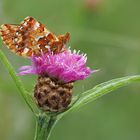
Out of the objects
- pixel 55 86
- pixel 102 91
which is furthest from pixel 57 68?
pixel 102 91

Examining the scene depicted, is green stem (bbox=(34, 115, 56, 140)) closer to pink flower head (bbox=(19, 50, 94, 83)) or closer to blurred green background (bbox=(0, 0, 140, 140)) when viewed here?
pink flower head (bbox=(19, 50, 94, 83))

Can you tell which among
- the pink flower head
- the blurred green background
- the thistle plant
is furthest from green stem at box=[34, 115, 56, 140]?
the blurred green background

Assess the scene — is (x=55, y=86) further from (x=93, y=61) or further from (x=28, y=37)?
(x=93, y=61)

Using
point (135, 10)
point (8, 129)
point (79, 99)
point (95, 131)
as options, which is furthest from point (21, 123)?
point (135, 10)

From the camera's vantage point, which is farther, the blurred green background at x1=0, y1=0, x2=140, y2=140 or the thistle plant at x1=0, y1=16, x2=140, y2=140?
the blurred green background at x1=0, y1=0, x2=140, y2=140

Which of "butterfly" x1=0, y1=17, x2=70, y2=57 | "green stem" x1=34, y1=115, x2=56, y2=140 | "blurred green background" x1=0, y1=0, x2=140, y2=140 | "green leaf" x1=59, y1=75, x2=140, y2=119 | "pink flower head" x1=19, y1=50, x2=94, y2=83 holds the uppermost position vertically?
"butterfly" x1=0, y1=17, x2=70, y2=57

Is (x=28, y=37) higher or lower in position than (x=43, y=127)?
higher
